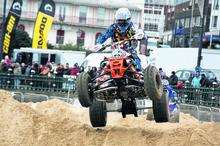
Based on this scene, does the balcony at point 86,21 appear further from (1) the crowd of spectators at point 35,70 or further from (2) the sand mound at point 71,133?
(2) the sand mound at point 71,133

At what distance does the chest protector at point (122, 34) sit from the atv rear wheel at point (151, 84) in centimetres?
94

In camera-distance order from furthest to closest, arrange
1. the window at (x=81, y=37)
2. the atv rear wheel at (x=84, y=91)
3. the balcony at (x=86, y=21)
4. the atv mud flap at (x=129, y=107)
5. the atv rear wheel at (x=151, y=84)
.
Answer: the balcony at (x=86, y=21)
the window at (x=81, y=37)
the atv mud flap at (x=129, y=107)
the atv rear wheel at (x=84, y=91)
the atv rear wheel at (x=151, y=84)

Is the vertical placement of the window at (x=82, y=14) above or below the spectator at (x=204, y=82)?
above

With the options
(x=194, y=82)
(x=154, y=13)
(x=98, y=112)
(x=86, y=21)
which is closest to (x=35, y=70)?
(x=194, y=82)

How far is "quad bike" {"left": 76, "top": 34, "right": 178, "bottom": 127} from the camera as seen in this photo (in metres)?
10.1

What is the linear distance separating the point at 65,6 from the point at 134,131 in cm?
6808

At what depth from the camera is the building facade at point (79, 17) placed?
2975 inches

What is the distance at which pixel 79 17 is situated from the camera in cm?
7838

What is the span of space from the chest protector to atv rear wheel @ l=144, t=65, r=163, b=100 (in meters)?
0.94

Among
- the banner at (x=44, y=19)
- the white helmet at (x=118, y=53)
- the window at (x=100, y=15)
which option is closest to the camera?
the white helmet at (x=118, y=53)

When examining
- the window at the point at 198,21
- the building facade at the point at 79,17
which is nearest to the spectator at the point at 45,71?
the building facade at the point at 79,17

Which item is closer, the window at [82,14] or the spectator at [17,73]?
the spectator at [17,73]

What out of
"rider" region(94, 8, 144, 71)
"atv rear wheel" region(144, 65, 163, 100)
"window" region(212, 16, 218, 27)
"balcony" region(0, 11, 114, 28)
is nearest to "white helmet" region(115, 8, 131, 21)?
"rider" region(94, 8, 144, 71)

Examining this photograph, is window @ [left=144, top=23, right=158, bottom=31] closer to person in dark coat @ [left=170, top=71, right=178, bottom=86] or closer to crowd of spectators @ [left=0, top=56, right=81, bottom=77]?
crowd of spectators @ [left=0, top=56, right=81, bottom=77]
